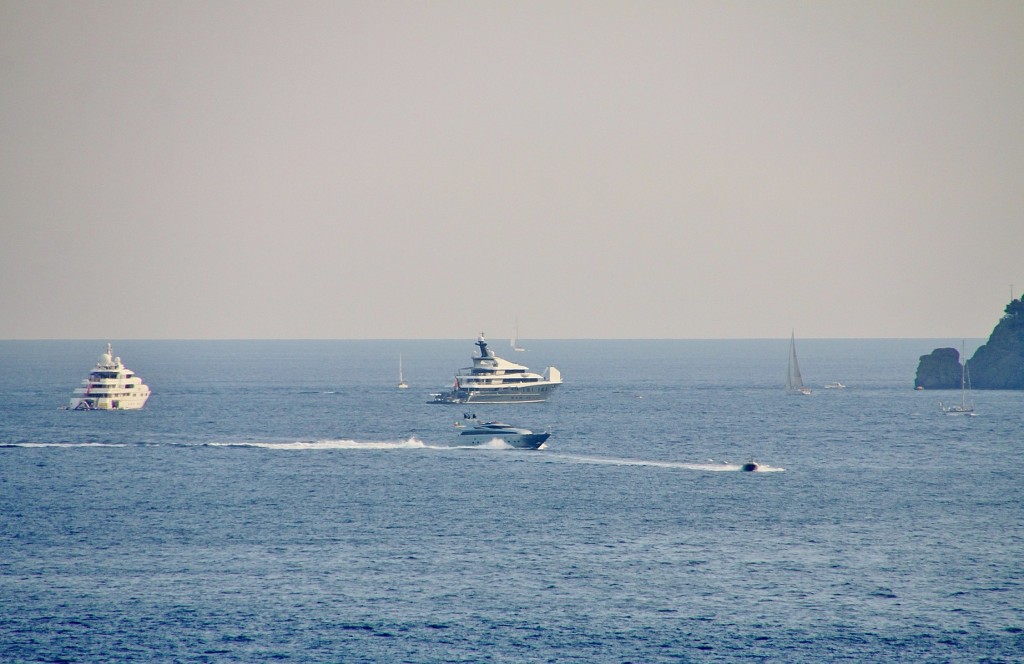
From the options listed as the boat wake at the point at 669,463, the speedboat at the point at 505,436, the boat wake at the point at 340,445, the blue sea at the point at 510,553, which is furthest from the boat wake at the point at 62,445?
the boat wake at the point at 669,463

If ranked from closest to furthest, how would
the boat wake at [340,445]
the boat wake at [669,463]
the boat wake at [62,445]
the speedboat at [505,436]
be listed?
the boat wake at [669,463]
the speedboat at [505,436]
the boat wake at [340,445]
the boat wake at [62,445]

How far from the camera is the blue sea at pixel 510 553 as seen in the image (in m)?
63.7

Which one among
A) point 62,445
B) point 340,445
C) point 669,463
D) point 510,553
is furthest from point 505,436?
point 510,553

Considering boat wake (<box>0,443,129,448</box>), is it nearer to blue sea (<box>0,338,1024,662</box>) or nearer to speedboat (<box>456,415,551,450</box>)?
blue sea (<box>0,338,1024,662</box>)

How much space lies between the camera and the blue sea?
6369cm

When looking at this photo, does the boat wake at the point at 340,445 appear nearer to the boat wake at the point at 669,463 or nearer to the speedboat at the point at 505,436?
the speedboat at the point at 505,436

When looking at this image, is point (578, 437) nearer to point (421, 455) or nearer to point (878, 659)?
point (421, 455)

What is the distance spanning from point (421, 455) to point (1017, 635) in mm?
84435

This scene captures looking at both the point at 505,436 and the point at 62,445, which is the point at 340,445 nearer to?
the point at 505,436

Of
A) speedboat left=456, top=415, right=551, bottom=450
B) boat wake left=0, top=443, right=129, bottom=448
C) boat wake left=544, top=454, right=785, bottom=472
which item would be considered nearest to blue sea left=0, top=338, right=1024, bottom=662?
boat wake left=544, top=454, right=785, bottom=472

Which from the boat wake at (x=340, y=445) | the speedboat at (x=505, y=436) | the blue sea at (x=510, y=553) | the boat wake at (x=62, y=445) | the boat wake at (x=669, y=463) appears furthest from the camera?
the boat wake at (x=62, y=445)

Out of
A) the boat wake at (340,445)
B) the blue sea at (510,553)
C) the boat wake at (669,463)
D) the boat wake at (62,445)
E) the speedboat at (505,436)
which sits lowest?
the blue sea at (510,553)

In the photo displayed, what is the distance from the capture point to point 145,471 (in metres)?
127

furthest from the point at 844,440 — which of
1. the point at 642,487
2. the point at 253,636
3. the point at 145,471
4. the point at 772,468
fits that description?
the point at 253,636
